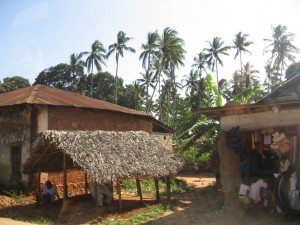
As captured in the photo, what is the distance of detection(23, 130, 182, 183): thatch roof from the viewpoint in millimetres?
9258

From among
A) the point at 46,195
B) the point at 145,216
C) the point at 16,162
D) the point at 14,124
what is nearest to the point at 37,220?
the point at 46,195

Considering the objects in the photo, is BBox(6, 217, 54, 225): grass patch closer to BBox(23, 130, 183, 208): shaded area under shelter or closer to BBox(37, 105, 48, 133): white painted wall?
BBox(23, 130, 183, 208): shaded area under shelter

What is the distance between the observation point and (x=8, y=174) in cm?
1359

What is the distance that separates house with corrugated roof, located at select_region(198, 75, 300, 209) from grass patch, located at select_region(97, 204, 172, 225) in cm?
225

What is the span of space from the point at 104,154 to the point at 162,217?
2.55 metres

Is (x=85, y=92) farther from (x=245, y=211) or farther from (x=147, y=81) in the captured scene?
(x=245, y=211)

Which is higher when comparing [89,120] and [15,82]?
[15,82]

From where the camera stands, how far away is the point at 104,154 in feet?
32.3

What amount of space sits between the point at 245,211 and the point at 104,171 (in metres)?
4.05

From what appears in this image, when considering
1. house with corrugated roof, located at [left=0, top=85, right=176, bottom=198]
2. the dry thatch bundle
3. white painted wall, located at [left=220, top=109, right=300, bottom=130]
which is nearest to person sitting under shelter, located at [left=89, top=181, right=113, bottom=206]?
house with corrugated roof, located at [left=0, top=85, right=176, bottom=198]

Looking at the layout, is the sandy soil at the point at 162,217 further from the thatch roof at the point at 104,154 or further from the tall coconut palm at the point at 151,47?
the tall coconut palm at the point at 151,47

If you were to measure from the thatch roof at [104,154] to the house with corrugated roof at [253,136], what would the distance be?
102 inches

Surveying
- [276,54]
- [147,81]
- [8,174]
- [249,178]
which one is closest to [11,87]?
[147,81]

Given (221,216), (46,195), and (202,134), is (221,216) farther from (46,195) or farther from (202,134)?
(202,134)
